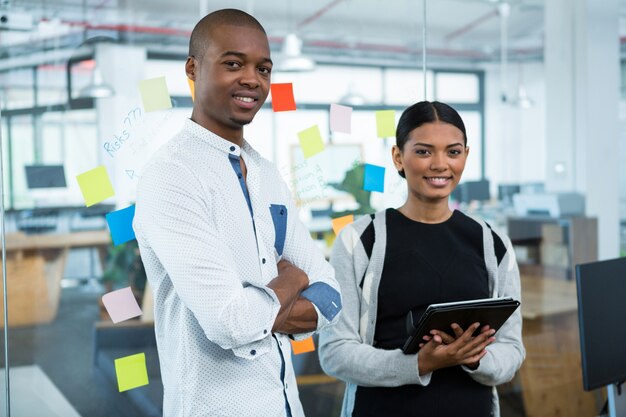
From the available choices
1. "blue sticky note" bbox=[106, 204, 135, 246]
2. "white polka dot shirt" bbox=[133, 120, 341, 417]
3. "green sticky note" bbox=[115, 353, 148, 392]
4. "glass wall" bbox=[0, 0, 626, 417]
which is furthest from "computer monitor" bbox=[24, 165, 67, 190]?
"white polka dot shirt" bbox=[133, 120, 341, 417]

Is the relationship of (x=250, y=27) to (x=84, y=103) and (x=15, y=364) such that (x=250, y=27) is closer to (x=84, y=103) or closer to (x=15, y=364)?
(x=84, y=103)

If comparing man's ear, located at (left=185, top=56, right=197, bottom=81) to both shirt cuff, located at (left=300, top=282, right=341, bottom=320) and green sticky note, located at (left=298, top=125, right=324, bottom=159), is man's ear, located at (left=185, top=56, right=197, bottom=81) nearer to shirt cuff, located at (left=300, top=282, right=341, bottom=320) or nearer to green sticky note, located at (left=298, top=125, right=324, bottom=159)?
shirt cuff, located at (left=300, top=282, right=341, bottom=320)

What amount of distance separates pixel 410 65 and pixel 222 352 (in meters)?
1.96

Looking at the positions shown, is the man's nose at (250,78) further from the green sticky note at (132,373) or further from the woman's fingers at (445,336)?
the green sticky note at (132,373)

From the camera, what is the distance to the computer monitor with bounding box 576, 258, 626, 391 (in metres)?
1.91

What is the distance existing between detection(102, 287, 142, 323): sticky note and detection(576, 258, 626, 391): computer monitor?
1389 millimetres

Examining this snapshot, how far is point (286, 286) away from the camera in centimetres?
151

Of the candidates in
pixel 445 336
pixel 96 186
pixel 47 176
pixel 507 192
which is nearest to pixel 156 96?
pixel 96 186

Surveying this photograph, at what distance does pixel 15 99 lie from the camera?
2439 millimetres

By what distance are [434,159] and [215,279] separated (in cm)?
76

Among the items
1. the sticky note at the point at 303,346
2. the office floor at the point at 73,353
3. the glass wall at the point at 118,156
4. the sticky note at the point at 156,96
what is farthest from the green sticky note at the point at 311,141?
the office floor at the point at 73,353

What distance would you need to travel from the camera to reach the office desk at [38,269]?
7.90 feet

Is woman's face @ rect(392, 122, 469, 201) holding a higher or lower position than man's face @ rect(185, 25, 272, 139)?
lower

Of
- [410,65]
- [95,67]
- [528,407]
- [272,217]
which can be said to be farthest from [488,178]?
[272,217]
